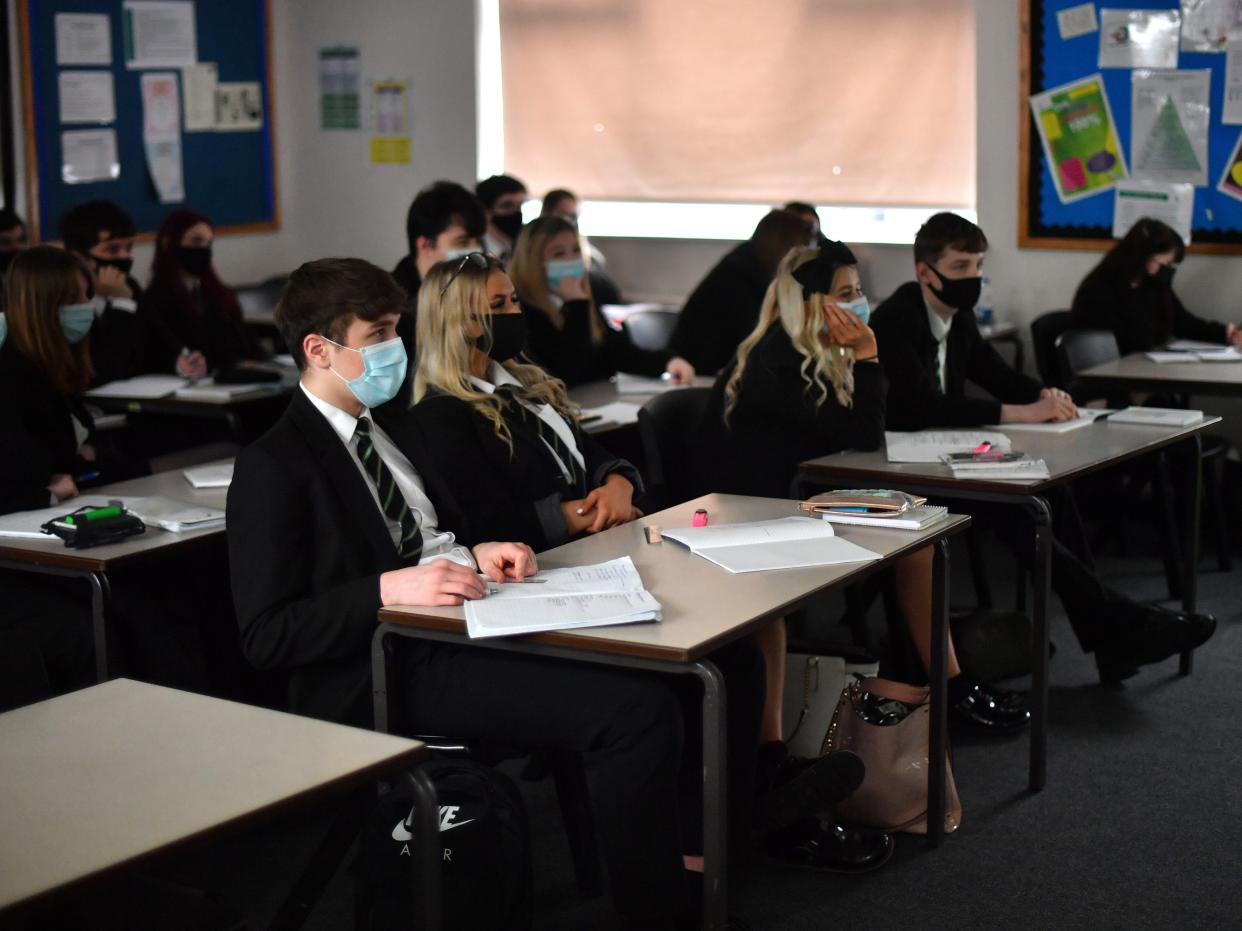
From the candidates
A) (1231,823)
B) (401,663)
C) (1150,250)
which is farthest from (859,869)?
(1150,250)

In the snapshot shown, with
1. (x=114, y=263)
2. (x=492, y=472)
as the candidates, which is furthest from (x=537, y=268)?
(x=492, y=472)

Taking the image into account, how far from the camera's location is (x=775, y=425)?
370 cm

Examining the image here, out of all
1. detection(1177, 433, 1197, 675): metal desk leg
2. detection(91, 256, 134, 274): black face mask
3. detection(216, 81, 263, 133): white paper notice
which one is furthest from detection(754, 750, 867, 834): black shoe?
detection(216, 81, 263, 133): white paper notice

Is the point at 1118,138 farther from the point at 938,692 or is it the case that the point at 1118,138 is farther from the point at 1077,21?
the point at 938,692

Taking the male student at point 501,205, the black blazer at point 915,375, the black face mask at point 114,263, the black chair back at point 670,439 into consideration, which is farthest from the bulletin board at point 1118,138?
the black face mask at point 114,263

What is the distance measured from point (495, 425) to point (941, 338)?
1.66 m

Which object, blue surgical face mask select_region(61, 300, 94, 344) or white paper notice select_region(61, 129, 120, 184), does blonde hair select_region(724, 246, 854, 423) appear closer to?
blue surgical face mask select_region(61, 300, 94, 344)

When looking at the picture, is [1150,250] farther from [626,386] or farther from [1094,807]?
[1094,807]

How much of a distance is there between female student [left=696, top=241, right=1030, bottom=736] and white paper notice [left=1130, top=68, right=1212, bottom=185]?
279cm

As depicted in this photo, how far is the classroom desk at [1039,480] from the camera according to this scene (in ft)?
10.3

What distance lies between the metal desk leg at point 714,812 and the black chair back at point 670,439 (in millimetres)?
1737

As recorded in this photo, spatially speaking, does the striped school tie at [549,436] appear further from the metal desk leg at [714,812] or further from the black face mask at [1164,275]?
the black face mask at [1164,275]

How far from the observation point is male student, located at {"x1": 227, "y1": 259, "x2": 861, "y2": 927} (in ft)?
7.48

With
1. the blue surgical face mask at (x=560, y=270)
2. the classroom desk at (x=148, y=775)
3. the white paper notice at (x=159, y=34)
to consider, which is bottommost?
the classroom desk at (x=148, y=775)
